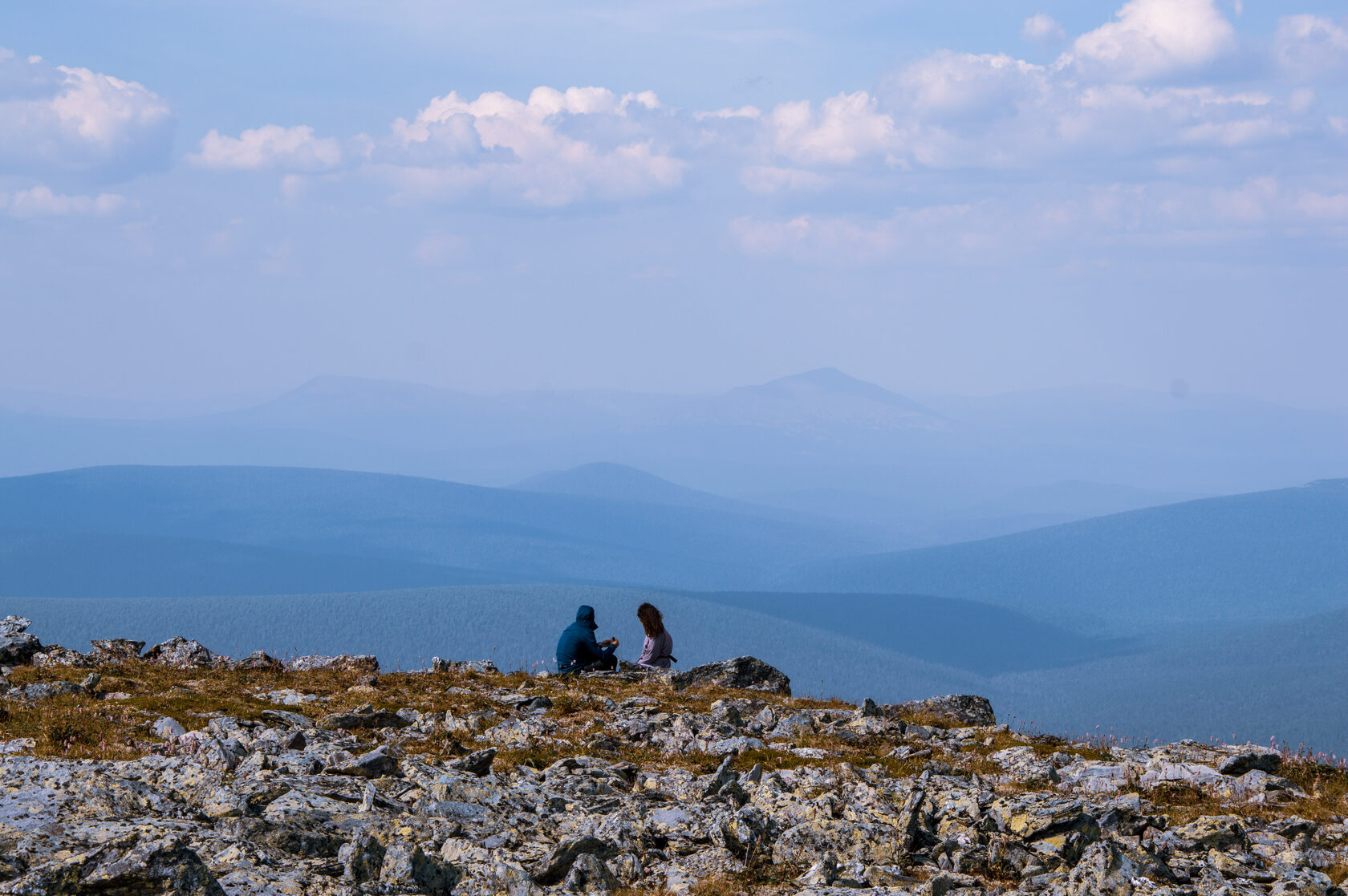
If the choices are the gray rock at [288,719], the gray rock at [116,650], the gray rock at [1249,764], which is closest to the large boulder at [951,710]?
the gray rock at [1249,764]

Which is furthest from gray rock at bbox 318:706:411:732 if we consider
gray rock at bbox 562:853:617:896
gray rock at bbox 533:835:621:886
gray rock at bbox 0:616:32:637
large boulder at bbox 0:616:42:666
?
gray rock at bbox 0:616:32:637

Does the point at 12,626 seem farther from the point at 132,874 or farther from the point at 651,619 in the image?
the point at 132,874

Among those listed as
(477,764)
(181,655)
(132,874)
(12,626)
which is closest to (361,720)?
(477,764)

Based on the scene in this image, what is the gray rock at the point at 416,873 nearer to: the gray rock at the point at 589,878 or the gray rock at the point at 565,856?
the gray rock at the point at 565,856

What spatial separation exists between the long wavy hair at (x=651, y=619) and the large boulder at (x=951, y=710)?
5735mm

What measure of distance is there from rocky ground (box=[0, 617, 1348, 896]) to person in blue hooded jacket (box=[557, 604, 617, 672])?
602cm

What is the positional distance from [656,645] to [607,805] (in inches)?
552

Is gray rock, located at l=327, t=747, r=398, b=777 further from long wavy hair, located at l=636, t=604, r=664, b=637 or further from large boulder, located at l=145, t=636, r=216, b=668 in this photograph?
large boulder, located at l=145, t=636, r=216, b=668

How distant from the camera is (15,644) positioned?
73.5 ft

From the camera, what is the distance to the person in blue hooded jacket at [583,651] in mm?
24812

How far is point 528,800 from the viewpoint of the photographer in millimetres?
11672

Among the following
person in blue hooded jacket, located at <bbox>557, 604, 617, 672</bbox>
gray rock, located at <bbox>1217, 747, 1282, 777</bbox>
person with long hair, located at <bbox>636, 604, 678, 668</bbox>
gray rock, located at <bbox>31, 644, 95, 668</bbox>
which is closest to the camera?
gray rock, located at <bbox>1217, 747, 1282, 777</bbox>

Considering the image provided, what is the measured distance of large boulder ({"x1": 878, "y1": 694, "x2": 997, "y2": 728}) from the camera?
22.0 m

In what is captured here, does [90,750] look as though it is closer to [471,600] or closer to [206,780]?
[206,780]
